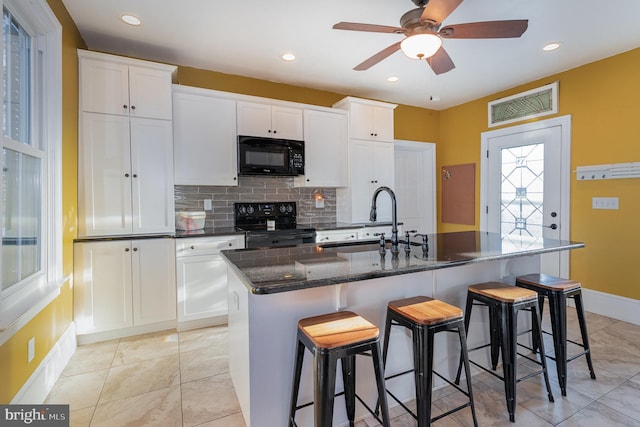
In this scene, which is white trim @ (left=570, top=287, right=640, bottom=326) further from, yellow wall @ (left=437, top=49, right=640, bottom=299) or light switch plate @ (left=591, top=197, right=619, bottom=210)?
light switch plate @ (left=591, top=197, right=619, bottom=210)

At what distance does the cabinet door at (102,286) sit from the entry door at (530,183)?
3830 millimetres

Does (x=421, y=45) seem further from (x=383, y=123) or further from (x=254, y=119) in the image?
(x=383, y=123)

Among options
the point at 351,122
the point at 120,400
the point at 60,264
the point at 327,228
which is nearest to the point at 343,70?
the point at 351,122

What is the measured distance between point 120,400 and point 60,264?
107 centimetres

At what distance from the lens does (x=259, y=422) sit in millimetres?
1522

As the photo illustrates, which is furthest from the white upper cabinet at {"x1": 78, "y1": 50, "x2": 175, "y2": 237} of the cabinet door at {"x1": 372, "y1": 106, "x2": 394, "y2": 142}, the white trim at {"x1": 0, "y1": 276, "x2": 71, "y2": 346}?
the cabinet door at {"x1": 372, "y1": 106, "x2": 394, "y2": 142}

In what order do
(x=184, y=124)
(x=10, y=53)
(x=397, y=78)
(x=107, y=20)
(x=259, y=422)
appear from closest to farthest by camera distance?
(x=259, y=422), (x=10, y=53), (x=107, y=20), (x=184, y=124), (x=397, y=78)

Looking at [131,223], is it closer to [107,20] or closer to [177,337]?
[177,337]

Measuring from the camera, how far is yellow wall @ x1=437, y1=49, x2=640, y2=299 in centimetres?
310

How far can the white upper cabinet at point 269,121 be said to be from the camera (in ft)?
11.2

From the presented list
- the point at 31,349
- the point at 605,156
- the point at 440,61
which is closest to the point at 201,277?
the point at 31,349

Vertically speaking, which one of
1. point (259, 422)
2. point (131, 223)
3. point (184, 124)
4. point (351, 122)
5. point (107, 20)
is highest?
point (107, 20)

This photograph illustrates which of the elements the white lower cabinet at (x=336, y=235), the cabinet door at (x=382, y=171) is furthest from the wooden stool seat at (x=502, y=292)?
the cabinet door at (x=382, y=171)

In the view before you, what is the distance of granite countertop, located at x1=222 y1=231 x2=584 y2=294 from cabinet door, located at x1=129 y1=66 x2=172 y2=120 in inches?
69.9
